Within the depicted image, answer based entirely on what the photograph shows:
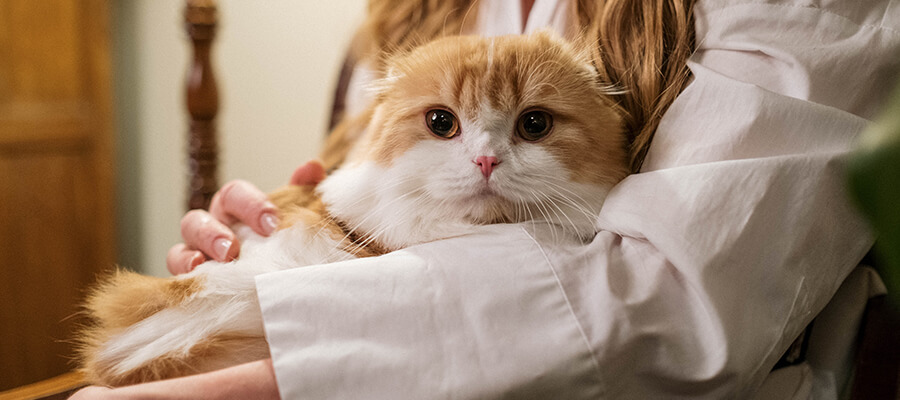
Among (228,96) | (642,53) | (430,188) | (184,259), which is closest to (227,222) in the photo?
(184,259)

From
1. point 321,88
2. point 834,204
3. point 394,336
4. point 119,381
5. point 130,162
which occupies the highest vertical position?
point 834,204

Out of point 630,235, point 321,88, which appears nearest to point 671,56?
point 630,235

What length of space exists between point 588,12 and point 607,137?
0.83ft

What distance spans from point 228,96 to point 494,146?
6.97ft

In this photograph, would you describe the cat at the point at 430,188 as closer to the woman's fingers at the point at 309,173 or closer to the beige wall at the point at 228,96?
the woman's fingers at the point at 309,173

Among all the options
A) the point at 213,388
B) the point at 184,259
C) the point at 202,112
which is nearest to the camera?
the point at 213,388

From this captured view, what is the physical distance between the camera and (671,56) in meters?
0.77

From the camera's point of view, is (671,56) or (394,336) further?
(671,56)

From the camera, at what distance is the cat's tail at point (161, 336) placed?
0.63 meters

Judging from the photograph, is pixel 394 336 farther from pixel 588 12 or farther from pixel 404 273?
pixel 588 12

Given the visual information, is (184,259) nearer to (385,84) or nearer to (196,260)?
(196,260)

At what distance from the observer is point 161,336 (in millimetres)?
637

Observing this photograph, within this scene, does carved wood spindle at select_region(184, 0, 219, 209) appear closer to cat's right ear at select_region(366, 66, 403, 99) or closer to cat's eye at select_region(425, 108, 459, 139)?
cat's right ear at select_region(366, 66, 403, 99)

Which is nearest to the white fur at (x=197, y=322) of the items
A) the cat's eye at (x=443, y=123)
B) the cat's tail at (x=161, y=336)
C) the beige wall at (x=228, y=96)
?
the cat's tail at (x=161, y=336)
